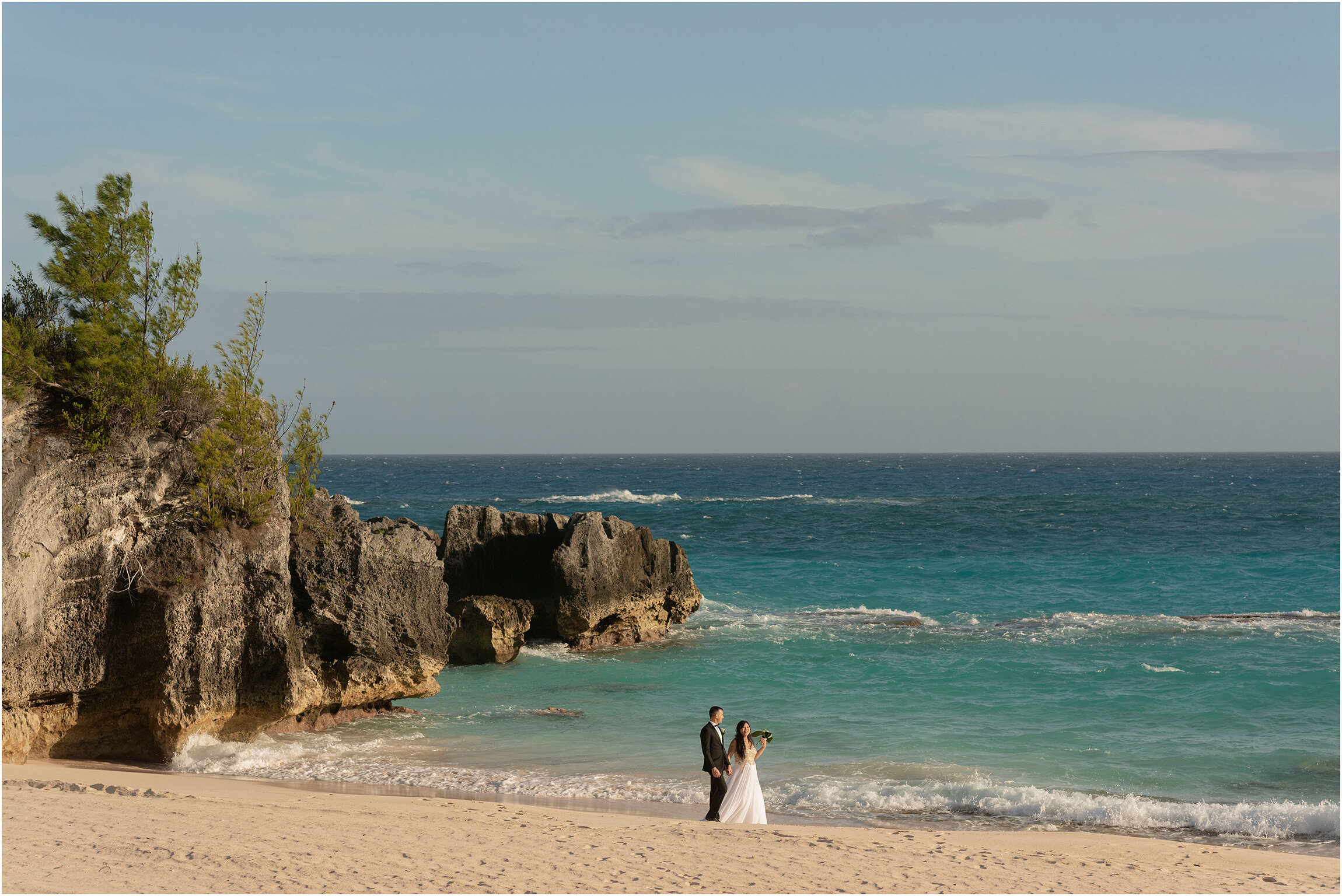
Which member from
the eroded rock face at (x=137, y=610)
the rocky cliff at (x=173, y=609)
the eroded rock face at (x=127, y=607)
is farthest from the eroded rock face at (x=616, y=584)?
the eroded rock face at (x=127, y=607)

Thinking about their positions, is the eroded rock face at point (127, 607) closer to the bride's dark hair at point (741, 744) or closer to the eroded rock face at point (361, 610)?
the eroded rock face at point (361, 610)

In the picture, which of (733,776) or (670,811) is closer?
(733,776)

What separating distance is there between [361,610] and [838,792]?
7624 millimetres

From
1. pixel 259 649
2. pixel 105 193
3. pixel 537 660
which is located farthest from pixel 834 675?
pixel 105 193

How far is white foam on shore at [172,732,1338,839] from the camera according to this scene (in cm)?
1092

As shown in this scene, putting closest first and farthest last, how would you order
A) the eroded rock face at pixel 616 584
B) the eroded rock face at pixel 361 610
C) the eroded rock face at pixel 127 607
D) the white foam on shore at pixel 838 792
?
the white foam on shore at pixel 838 792
the eroded rock face at pixel 127 607
the eroded rock face at pixel 361 610
the eroded rock face at pixel 616 584

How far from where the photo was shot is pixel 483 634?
20375 millimetres

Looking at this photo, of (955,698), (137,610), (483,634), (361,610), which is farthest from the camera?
(483,634)

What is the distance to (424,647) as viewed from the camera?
15.4 metres

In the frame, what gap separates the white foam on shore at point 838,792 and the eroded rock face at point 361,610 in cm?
126

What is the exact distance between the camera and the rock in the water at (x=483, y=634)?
20.4m

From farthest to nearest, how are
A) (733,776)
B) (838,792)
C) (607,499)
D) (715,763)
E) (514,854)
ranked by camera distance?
(607,499) → (838,792) → (715,763) → (733,776) → (514,854)

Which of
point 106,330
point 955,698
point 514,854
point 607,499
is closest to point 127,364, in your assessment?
point 106,330

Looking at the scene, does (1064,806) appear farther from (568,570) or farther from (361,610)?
(568,570)
